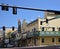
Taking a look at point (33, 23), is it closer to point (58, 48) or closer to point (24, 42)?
point (24, 42)

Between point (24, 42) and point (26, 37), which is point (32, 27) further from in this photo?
point (24, 42)

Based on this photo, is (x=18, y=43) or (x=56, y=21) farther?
(x=18, y=43)

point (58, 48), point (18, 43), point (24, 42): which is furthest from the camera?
point (18, 43)

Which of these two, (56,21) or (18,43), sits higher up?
(56,21)

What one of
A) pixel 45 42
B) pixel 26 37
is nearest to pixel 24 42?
pixel 26 37

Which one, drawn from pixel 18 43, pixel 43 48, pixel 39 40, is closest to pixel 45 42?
pixel 39 40

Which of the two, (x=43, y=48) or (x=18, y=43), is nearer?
(x=43, y=48)

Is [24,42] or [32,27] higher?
[32,27]

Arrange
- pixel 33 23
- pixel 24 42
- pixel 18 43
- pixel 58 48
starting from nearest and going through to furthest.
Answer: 1. pixel 58 48
2. pixel 33 23
3. pixel 24 42
4. pixel 18 43

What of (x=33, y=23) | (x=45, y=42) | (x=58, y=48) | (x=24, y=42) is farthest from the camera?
(x=24, y=42)

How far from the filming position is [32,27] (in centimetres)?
7106

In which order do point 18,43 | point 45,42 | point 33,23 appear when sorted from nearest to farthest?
point 45,42, point 33,23, point 18,43

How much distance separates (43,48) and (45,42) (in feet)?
181

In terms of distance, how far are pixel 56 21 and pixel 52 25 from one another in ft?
5.66
